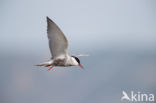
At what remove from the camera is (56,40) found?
11.2m

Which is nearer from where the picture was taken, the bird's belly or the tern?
the tern

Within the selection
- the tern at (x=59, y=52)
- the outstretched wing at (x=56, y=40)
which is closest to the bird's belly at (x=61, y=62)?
the tern at (x=59, y=52)

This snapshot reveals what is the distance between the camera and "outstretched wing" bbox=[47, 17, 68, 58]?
1083cm

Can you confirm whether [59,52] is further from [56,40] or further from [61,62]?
[56,40]

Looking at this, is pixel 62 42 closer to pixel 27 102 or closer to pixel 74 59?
pixel 74 59

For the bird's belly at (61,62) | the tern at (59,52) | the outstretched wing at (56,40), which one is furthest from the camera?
the bird's belly at (61,62)

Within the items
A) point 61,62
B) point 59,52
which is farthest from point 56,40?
point 61,62

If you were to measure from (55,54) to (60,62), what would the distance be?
266mm

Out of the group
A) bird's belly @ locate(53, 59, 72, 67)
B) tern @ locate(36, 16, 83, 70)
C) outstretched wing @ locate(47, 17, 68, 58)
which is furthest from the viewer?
bird's belly @ locate(53, 59, 72, 67)

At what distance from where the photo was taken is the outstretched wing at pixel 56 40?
1083 centimetres

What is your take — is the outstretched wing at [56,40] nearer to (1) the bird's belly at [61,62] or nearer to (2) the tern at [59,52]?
(2) the tern at [59,52]

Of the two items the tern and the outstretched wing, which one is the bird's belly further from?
the outstretched wing

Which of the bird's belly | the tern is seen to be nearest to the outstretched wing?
the tern

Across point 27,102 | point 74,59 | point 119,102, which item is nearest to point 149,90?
point 119,102
